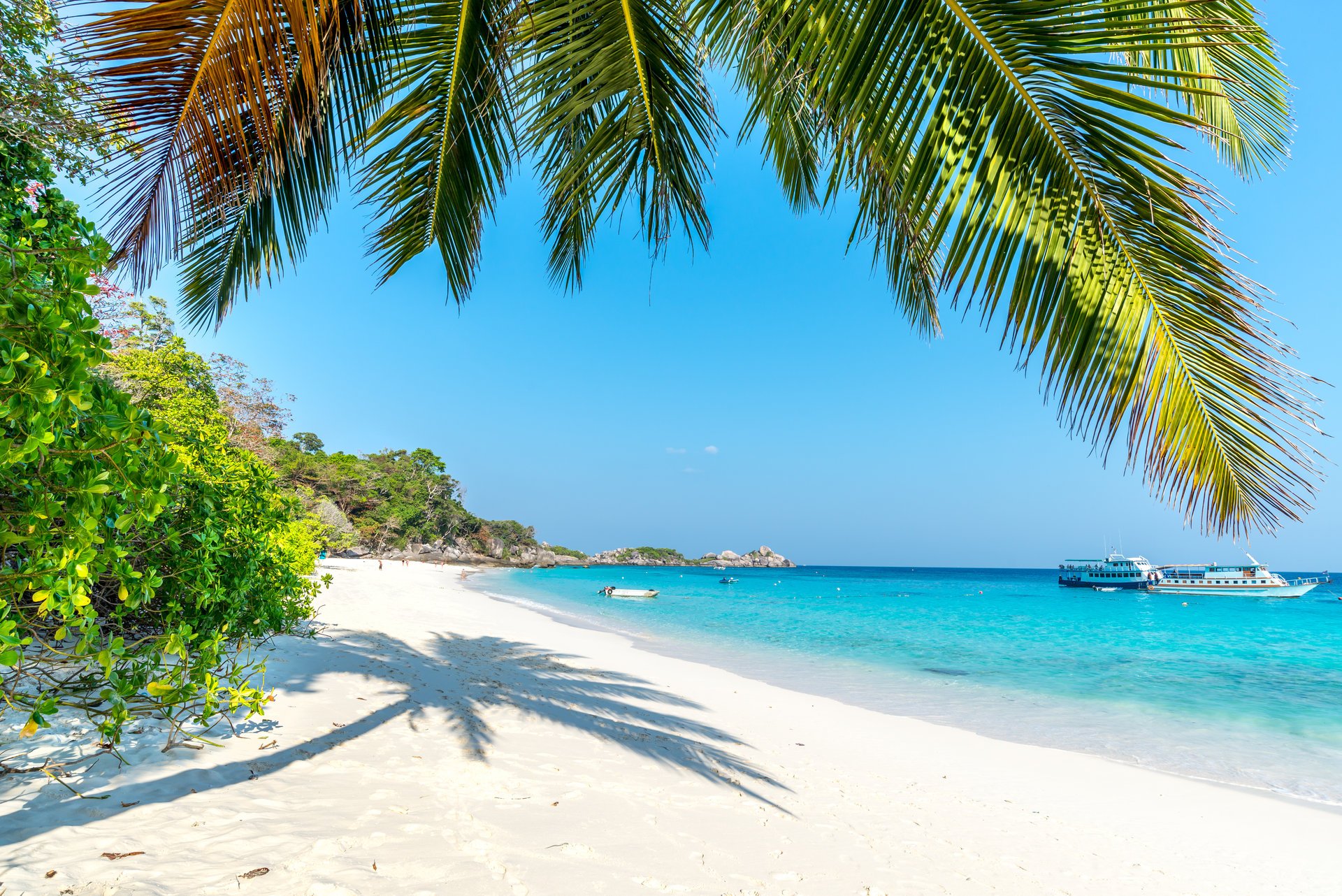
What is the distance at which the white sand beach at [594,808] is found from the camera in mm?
2482

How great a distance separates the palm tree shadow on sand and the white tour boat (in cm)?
6316

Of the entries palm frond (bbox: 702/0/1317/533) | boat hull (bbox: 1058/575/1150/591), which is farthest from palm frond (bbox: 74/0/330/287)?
boat hull (bbox: 1058/575/1150/591)

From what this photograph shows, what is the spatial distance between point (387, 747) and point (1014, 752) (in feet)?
23.3

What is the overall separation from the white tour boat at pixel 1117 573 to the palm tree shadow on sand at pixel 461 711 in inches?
2486

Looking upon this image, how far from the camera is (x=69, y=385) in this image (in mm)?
1543

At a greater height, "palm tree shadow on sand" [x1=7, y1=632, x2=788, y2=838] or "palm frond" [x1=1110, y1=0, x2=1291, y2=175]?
"palm frond" [x1=1110, y1=0, x2=1291, y2=175]

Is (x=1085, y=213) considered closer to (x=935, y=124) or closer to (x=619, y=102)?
(x=935, y=124)

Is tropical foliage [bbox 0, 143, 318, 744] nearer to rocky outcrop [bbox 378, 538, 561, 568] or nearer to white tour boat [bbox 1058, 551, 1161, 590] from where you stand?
rocky outcrop [bbox 378, 538, 561, 568]

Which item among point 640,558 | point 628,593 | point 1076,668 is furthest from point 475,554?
point 1076,668

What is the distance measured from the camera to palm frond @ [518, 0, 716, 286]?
3123mm

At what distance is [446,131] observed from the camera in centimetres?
319

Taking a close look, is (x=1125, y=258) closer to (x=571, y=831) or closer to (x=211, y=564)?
(x=571, y=831)

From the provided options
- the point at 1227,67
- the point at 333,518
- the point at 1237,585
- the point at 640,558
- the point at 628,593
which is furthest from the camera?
the point at 640,558

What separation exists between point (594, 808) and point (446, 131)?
4.00m
